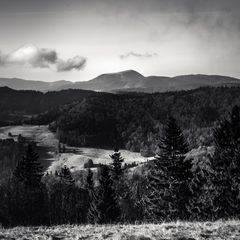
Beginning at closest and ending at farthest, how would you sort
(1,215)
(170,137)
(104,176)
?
(170,137) < (104,176) < (1,215)

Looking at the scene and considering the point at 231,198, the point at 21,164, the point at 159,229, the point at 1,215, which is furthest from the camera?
the point at 1,215

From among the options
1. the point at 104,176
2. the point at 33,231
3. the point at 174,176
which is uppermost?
the point at 33,231

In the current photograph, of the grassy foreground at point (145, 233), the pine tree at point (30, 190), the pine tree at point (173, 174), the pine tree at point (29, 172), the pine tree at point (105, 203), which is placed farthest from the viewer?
the pine tree at point (30, 190)

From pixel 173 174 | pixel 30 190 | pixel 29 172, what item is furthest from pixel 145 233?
pixel 30 190

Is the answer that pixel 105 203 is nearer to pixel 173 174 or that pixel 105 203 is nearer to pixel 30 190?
pixel 30 190

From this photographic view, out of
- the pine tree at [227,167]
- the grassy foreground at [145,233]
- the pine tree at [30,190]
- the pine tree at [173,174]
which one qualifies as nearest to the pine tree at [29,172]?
the pine tree at [30,190]

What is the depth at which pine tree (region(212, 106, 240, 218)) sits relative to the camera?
138ft

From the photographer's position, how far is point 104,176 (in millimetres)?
70312

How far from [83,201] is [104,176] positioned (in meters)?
41.9

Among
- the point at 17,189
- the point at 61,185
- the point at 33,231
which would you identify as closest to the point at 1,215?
the point at 17,189

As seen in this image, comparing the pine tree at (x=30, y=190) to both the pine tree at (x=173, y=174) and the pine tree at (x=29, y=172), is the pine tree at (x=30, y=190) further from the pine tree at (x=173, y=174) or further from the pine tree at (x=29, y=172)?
the pine tree at (x=173, y=174)

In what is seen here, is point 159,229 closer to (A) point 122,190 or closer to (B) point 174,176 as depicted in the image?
(B) point 174,176

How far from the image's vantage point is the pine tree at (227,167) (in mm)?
42156

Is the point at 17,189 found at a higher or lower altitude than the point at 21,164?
lower
